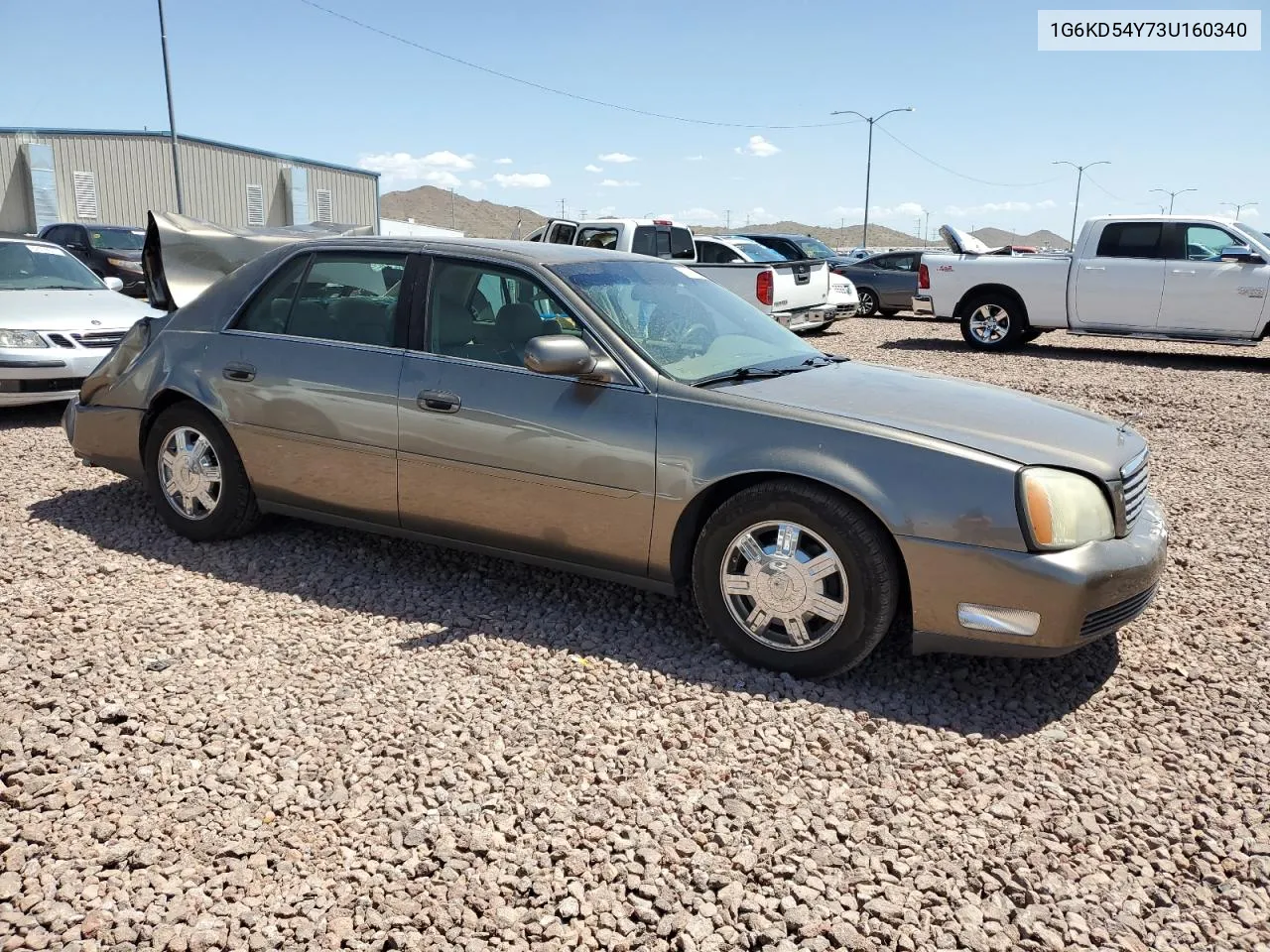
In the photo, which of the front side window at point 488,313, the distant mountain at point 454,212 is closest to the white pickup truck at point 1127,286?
the front side window at point 488,313

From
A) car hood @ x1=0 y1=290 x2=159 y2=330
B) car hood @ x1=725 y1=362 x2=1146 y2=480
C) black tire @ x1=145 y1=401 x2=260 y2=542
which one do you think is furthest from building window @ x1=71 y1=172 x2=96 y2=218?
car hood @ x1=725 y1=362 x2=1146 y2=480

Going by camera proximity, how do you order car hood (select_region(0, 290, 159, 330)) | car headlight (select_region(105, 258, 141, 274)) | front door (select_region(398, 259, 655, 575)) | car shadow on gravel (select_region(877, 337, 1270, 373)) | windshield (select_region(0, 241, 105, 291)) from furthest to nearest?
car headlight (select_region(105, 258, 141, 274)) → car shadow on gravel (select_region(877, 337, 1270, 373)) → windshield (select_region(0, 241, 105, 291)) → car hood (select_region(0, 290, 159, 330)) → front door (select_region(398, 259, 655, 575))

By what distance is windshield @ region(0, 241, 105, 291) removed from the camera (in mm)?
9508

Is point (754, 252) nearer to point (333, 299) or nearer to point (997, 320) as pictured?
point (997, 320)

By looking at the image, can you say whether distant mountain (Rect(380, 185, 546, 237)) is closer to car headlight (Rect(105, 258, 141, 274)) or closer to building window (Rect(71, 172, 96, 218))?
building window (Rect(71, 172, 96, 218))

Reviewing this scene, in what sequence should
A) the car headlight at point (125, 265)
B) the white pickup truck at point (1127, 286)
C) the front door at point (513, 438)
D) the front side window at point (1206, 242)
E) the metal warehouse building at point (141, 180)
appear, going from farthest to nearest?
the metal warehouse building at point (141, 180)
the car headlight at point (125, 265)
the front side window at point (1206, 242)
the white pickup truck at point (1127, 286)
the front door at point (513, 438)

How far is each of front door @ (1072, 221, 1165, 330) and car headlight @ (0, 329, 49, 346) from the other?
41.2 ft

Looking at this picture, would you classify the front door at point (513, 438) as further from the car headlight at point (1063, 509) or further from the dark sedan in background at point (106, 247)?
the dark sedan in background at point (106, 247)

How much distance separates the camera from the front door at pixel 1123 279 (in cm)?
1401

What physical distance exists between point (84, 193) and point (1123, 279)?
116 feet

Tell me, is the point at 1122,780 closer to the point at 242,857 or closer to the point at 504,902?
the point at 504,902

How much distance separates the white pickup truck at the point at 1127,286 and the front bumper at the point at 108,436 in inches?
501

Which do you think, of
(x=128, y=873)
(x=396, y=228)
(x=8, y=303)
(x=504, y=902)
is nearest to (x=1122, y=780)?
(x=504, y=902)

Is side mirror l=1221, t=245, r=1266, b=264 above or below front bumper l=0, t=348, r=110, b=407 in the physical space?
above
